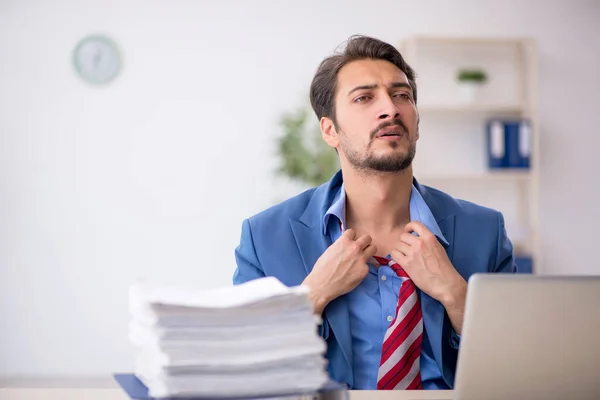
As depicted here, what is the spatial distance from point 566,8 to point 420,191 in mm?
3978

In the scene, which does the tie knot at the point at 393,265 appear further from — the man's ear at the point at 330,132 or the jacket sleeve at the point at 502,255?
the man's ear at the point at 330,132

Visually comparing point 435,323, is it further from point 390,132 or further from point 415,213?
point 390,132

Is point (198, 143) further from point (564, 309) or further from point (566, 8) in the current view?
point (564, 309)

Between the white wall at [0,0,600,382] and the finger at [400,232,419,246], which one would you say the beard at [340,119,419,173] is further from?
the white wall at [0,0,600,382]

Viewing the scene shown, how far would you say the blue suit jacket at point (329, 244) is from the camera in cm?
184

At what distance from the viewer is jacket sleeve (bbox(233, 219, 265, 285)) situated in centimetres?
198

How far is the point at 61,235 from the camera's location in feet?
17.2

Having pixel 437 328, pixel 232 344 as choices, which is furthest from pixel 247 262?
pixel 232 344

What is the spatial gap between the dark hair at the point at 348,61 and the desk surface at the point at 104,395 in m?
1.01

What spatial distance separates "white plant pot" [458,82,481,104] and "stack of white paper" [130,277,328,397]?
442 cm

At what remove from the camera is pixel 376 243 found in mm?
2047

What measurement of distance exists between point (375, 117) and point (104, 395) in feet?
3.30

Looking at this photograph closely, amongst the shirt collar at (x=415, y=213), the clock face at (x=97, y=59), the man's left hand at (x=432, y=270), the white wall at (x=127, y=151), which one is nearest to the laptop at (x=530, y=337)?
the man's left hand at (x=432, y=270)

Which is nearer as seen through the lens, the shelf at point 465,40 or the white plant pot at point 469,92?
the shelf at point 465,40
